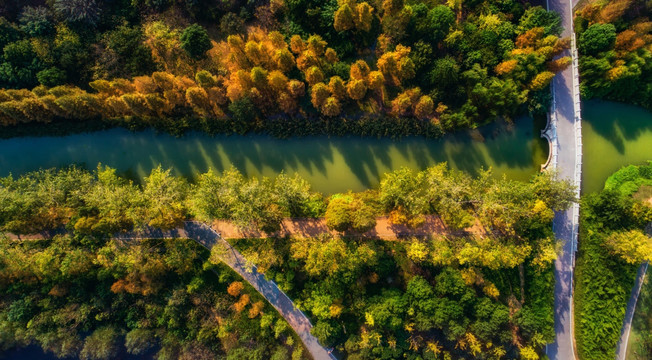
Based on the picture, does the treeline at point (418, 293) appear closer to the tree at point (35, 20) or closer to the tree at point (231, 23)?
the tree at point (231, 23)

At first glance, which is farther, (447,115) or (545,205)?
(447,115)

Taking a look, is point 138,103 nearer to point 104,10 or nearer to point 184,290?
point 104,10

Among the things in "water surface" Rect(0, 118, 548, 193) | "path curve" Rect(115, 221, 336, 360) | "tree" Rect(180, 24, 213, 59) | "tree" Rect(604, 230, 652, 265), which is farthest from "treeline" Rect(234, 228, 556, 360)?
"tree" Rect(180, 24, 213, 59)

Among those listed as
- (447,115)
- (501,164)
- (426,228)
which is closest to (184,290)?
(426,228)

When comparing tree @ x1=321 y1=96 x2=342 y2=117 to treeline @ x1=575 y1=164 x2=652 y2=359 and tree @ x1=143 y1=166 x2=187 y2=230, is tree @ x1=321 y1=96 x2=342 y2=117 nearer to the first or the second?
tree @ x1=143 y1=166 x2=187 y2=230

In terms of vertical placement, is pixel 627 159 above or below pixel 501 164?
below

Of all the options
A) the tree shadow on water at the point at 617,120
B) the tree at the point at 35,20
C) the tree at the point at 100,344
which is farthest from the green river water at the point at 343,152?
the tree at the point at 100,344

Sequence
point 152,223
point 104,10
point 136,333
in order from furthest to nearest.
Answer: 1. point 104,10
2. point 136,333
3. point 152,223
